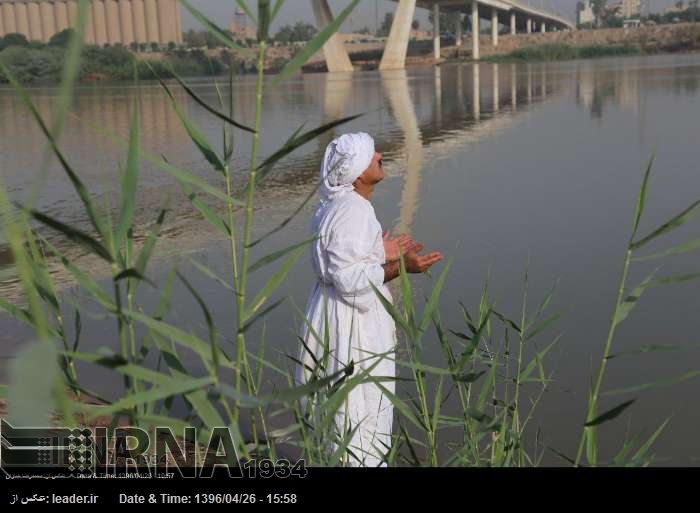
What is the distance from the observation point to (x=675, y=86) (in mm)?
20594

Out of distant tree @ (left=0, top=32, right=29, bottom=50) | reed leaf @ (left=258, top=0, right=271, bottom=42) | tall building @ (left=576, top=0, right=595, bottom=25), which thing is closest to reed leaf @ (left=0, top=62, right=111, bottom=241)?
reed leaf @ (left=258, top=0, right=271, bottom=42)

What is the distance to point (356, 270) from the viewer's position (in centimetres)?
243

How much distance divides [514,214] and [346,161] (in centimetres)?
532

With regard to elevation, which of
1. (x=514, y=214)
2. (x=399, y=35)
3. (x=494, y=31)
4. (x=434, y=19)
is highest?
(x=434, y=19)

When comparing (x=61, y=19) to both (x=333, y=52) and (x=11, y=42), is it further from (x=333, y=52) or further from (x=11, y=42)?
(x=11, y=42)

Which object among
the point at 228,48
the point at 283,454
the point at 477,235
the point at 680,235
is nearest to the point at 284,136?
the point at 477,235

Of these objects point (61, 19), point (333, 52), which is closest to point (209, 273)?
point (333, 52)

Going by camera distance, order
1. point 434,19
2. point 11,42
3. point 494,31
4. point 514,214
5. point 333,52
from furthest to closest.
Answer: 1. point 494,31
2. point 434,19
3. point 333,52
4. point 514,214
5. point 11,42

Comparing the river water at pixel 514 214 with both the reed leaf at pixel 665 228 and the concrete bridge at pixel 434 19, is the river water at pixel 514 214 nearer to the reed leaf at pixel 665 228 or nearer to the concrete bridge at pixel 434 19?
the reed leaf at pixel 665 228

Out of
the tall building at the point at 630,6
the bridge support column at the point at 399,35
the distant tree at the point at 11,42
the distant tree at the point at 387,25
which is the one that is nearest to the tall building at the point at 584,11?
the tall building at the point at 630,6

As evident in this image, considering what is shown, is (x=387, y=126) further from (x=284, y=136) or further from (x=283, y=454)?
(x=283, y=454)

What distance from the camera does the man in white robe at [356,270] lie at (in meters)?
2.44

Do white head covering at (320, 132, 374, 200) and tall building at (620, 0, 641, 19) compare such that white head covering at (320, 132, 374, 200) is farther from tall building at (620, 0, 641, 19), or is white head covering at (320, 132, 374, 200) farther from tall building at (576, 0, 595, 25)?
tall building at (620, 0, 641, 19)
